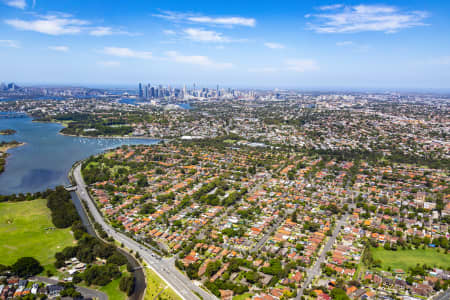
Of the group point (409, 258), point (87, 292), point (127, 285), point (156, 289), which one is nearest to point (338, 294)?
point (409, 258)

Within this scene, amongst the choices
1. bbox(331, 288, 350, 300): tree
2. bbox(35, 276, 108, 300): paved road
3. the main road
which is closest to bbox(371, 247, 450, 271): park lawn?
bbox(331, 288, 350, 300): tree

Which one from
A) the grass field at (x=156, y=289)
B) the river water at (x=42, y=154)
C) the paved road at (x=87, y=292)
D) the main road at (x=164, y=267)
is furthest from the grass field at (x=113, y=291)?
the river water at (x=42, y=154)

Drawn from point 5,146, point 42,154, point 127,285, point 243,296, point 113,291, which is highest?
point 5,146

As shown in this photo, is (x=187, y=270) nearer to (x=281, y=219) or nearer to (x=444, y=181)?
(x=281, y=219)

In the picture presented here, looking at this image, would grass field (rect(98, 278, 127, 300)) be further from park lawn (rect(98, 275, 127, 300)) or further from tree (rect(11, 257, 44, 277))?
tree (rect(11, 257, 44, 277))

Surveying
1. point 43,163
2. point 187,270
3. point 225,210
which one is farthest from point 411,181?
point 43,163

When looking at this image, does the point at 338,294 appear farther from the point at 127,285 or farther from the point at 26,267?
the point at 26,267
